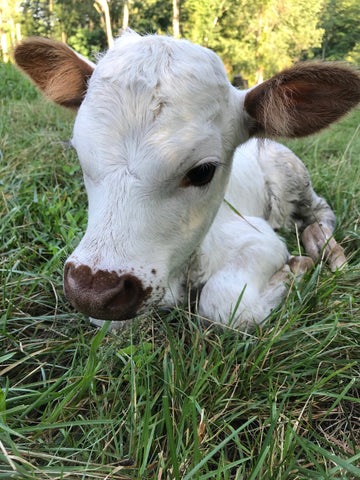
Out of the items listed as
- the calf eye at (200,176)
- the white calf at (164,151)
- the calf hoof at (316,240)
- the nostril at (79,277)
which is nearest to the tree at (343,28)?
the calf hoof at (316,240)

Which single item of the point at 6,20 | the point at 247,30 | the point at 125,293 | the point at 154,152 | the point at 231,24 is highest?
the point at 154,152

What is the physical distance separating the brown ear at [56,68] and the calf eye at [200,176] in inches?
Result: 33.9

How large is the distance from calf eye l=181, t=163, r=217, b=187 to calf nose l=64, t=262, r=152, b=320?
18.5 inches

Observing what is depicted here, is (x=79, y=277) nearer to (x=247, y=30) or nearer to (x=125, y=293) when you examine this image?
(x=125, y=293)

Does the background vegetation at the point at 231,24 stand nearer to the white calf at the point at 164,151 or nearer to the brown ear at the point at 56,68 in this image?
the white calf at the point at 164,151

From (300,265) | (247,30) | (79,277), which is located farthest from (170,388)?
(247,30)

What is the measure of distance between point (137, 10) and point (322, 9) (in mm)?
21825

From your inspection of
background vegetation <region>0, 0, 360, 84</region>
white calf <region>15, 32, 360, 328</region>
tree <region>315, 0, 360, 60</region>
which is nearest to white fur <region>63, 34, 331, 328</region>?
white calf <region>15, 32, 360, 328</region>

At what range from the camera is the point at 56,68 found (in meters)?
2.10

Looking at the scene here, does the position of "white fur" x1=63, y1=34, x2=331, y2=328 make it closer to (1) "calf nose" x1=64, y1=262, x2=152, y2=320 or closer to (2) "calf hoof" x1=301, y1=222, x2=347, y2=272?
(1) "calf nose" x1=64, y1=262, x2=152, y2=320

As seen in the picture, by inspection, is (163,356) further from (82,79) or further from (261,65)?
(261,65)

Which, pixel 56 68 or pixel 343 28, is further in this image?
pixel 343 28

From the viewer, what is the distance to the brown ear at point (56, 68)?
6.61 ft

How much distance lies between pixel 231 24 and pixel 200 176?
2534 centimetres
